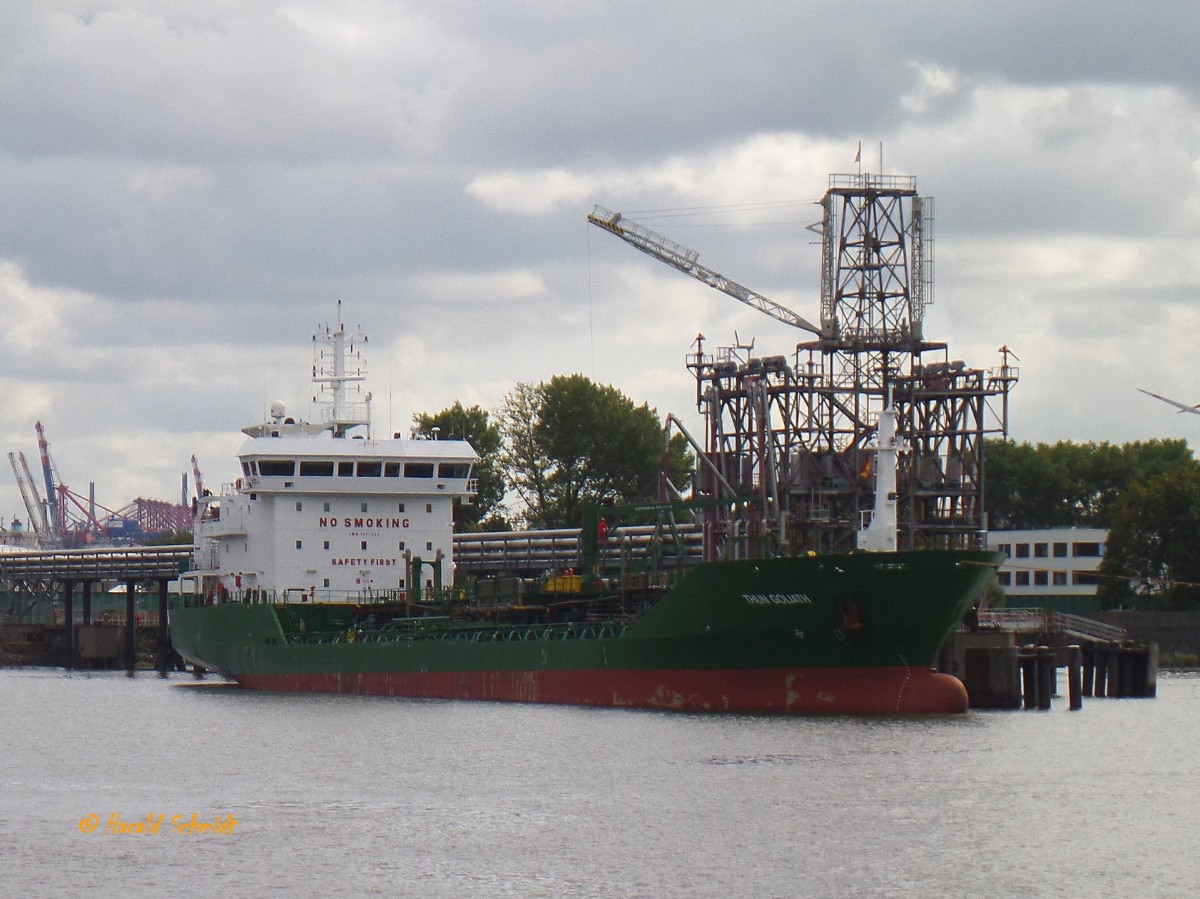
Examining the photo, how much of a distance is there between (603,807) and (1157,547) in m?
67.5

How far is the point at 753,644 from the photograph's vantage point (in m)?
44.6

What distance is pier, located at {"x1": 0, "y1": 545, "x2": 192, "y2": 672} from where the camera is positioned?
86.8 metres

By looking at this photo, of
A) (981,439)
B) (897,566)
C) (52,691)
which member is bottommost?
(52,691)

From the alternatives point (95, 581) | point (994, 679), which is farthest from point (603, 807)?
point (95, 581)

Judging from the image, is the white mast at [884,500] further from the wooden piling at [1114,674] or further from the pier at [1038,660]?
the wooden piling at [1114,674]

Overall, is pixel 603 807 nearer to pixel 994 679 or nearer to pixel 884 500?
pixel 884 500

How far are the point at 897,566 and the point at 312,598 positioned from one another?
2239 centimetres

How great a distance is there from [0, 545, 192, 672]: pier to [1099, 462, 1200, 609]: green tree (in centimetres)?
4361

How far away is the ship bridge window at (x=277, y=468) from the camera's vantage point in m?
59.0

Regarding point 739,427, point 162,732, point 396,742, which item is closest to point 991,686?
point 396,742

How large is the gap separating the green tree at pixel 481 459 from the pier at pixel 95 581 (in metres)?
17.8

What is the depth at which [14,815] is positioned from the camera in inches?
1195

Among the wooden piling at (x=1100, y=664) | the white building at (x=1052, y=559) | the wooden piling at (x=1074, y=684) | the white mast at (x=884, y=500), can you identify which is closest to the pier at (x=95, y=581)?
the wooden piling at (x=1100, y=664)

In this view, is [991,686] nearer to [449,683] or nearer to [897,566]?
[897,566]
